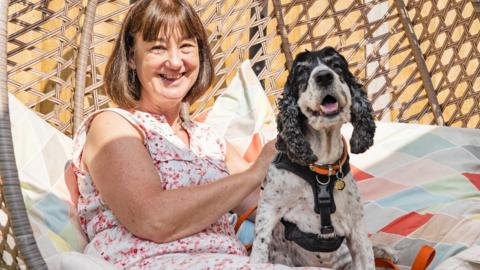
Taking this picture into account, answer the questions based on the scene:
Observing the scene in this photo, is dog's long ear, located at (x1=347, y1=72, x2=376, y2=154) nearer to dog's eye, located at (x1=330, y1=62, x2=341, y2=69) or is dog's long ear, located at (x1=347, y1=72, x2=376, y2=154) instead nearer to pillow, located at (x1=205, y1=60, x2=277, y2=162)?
dog's eye, located at (x1=330, y1=62, x2=341, y2=69)

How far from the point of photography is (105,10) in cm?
342

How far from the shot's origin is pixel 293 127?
1.96 metres

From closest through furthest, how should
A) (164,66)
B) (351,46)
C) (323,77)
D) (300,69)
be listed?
(323,77) < (300,69) < (164,66) < (351,46)

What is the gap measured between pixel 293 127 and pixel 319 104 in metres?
0.10

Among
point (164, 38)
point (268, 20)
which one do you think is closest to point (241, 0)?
point (268, 20)

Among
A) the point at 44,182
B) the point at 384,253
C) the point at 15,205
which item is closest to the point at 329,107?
the point at 384,253

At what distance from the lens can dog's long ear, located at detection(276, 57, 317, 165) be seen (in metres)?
1.96

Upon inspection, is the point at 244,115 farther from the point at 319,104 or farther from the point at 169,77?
the point at 319,104

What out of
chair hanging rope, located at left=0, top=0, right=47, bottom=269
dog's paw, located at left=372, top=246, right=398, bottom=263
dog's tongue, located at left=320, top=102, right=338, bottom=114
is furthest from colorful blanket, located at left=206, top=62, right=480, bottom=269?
chair hanging rope, located at left=0, top=0, right=47, bottom=269

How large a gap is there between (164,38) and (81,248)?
77cm

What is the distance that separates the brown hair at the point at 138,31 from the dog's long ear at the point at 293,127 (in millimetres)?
676

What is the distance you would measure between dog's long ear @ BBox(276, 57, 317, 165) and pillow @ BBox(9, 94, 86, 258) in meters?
0.85

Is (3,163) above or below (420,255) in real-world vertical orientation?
above

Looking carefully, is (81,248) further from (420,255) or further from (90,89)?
(420,255)
